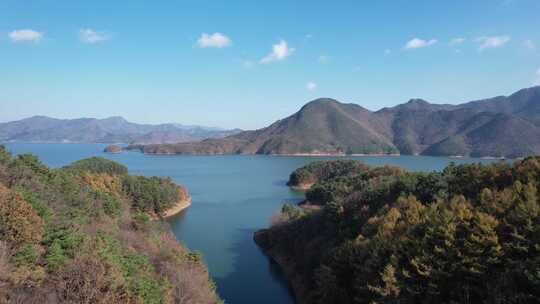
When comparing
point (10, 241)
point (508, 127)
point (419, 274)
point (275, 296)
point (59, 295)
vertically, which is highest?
point (508, 127)

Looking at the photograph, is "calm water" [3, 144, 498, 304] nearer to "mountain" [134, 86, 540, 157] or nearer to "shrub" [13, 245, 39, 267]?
"shrub" [13, 245, 39, 267]

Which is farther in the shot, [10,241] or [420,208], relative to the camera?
[420,208]

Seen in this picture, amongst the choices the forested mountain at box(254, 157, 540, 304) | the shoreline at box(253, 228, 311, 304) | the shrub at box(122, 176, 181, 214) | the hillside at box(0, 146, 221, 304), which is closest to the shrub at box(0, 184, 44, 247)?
the hillside at box(0, 146, 221, 304)

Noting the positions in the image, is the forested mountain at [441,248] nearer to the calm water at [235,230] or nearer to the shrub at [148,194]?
the calm water at [235,230]

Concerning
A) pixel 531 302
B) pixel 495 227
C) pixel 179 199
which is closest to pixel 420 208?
pixel 495 227

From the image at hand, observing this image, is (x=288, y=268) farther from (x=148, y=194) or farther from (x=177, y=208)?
(x=177, y=208)

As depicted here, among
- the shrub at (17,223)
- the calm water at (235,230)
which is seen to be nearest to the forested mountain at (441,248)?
the calm water at (235,230)

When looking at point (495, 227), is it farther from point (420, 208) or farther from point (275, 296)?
point (275, 296)
